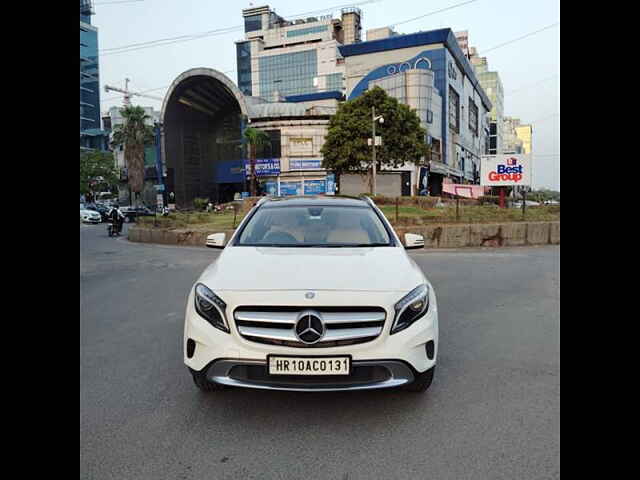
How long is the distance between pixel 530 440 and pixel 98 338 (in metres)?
4.39

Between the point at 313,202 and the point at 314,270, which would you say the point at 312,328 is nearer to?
the point at 314,270

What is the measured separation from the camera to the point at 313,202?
531 centimetres

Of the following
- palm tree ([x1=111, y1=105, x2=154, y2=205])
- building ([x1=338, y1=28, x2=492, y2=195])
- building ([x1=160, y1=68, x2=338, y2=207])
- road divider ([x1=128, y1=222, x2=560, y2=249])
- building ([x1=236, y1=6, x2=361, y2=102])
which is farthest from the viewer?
building ([x1=236, y1=6, x2=361, y2=102])

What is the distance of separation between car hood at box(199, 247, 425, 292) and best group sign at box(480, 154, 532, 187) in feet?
68.8

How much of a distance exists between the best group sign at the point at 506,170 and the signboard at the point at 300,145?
122 ft

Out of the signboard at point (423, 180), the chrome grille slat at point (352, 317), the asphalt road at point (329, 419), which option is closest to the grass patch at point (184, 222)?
the asphalt road at point (329, 419)

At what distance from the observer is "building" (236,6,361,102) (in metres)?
106

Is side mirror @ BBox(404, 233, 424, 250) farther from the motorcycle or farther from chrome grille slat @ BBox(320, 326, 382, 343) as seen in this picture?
the motorcycle

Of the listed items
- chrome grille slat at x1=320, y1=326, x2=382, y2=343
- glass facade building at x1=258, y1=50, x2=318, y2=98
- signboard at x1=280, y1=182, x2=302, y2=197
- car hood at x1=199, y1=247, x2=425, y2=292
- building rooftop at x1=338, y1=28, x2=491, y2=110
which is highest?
glass facade building at x1=258, y1=50, x2=318, y2=98

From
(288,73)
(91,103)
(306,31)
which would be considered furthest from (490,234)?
(91,103)

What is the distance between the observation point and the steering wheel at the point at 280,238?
4.54 m

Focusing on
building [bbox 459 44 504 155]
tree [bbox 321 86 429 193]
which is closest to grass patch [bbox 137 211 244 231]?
tree [bbox 321 86 429 193]
